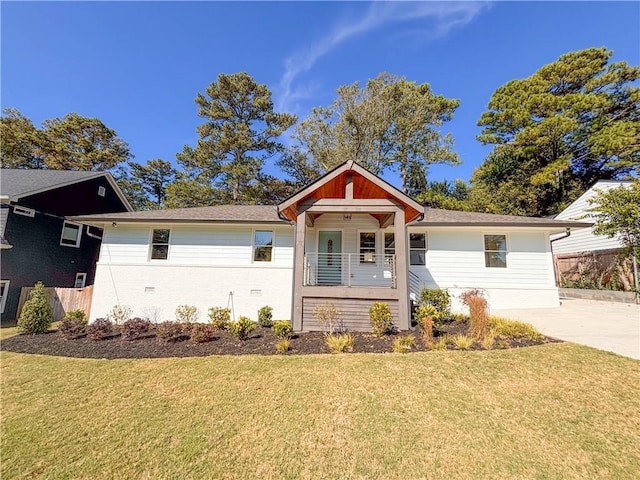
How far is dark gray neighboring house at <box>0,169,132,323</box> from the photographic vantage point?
11562mm

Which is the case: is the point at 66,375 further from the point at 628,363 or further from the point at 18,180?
the point at 18,180

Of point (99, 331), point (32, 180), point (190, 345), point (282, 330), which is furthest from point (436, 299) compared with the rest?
point (32, 180)

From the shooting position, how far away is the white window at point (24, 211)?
11922 mm

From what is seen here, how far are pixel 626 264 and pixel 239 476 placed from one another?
1800 centimetres

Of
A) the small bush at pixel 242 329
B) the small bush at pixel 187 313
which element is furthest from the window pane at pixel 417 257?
the small bush at pixel 187 313

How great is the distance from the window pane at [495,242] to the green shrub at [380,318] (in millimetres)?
6372

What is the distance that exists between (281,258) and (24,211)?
40.1ft

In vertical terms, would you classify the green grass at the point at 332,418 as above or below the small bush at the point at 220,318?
below

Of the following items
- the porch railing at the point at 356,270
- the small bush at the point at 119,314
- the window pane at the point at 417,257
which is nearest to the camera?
the small bush at the point at 119,314

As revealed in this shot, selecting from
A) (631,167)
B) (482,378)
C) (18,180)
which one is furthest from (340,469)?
(631,167)

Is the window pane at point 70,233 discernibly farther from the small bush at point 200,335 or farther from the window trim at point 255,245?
the small bush at point 200,335

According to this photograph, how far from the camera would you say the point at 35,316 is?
8.32 meters

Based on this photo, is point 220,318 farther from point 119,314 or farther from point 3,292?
point 3,292

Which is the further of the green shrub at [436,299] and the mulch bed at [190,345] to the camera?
the green shrub at [436,299]
